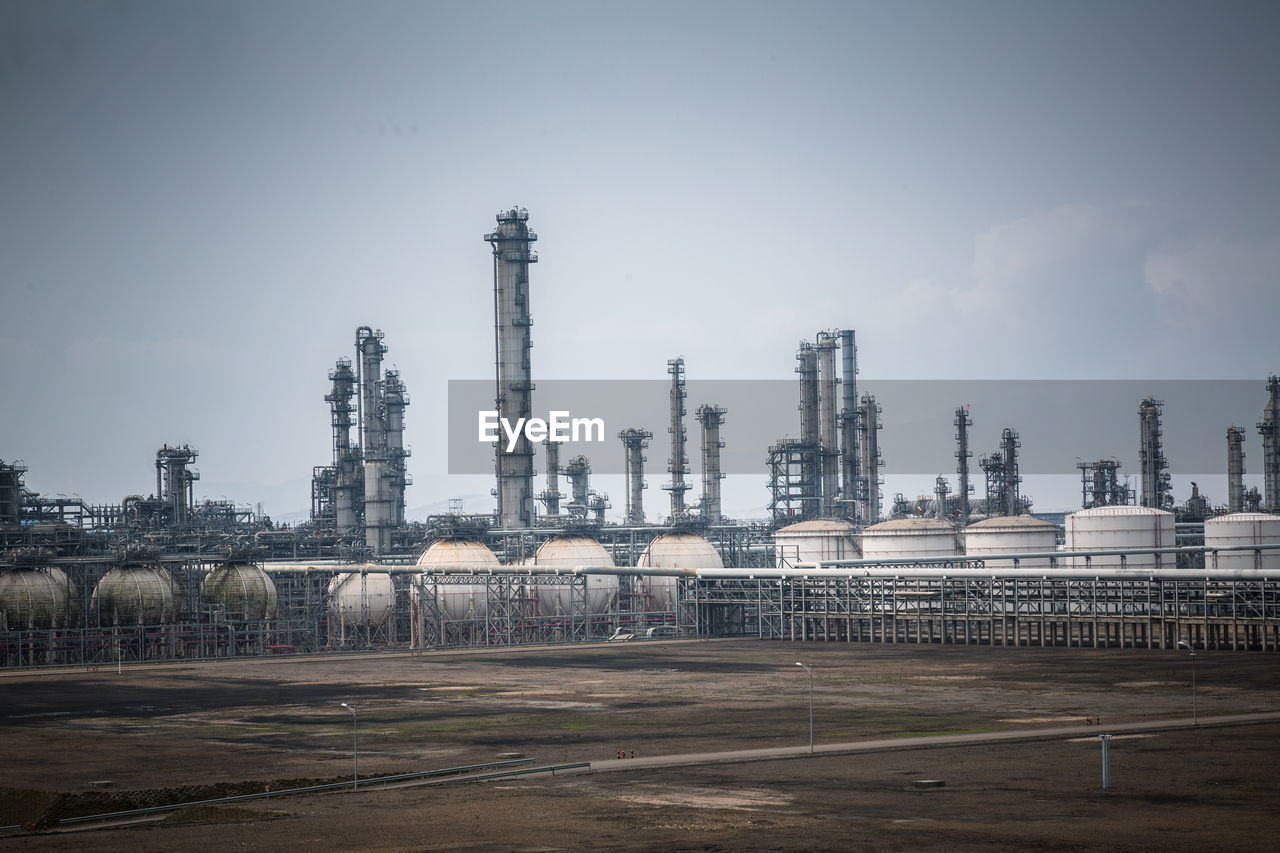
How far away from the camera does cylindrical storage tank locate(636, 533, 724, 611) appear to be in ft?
274

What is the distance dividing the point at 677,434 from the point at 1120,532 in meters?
35.6

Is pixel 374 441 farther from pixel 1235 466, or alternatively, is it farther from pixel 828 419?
pixel 1235 466

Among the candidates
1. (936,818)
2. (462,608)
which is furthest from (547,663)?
(936,818)

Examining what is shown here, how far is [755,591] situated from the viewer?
261 ft

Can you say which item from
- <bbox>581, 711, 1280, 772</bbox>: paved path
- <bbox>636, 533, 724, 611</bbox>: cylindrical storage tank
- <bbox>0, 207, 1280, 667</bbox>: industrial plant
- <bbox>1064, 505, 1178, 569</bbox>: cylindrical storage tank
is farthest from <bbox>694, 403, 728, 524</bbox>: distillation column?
<bbox>581, 711, 1280, 772</bbox>: paved path

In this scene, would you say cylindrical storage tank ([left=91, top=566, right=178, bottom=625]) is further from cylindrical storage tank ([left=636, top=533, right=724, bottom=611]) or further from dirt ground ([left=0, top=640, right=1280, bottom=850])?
cylindrical storage tank ([left=636, top=533, right=724, bottom=611])

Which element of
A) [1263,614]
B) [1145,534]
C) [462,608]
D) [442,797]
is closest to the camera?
[442,797]

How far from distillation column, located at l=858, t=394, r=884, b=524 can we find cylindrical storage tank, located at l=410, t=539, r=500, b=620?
41.1 m

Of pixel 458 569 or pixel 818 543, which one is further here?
pixel 818 543

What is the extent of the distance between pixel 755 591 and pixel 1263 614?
28.3 m

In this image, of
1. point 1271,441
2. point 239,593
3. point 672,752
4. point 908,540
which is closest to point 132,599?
point 239,593

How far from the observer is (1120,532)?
87.9 m

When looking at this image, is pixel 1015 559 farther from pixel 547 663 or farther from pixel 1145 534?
pixel 547 663

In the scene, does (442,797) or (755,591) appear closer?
(442,797)
